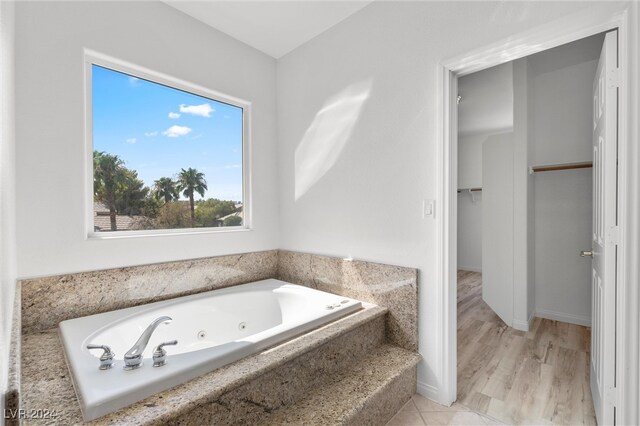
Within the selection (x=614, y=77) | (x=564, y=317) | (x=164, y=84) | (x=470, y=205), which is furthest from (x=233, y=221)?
(x=470, y=205)

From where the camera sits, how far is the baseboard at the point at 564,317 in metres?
2.96

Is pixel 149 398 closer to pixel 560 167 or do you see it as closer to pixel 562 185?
pixel 560 167

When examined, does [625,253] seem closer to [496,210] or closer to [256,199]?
[496,210]

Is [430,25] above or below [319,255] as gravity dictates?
above

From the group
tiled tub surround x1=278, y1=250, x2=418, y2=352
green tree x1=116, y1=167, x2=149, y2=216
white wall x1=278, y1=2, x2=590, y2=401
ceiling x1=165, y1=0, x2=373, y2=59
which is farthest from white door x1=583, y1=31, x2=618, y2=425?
green tree x1=116, y1=167, x2=149, y2=216

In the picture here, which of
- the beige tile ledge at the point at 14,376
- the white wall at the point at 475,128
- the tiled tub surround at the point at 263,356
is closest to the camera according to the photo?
the beige tile ledge at the point at 14,376

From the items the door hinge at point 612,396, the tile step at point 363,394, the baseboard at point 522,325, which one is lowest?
the baseboard at point 522,325

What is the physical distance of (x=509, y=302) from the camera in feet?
9.78

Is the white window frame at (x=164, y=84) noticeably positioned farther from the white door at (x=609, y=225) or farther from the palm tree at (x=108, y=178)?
the white door at (x=609, y=225)

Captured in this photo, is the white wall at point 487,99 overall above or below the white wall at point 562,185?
above

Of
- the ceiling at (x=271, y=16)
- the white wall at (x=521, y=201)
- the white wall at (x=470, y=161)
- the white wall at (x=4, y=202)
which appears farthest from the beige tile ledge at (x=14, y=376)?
the white wall at (x=470, y=161)

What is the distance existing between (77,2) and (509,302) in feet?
13.4

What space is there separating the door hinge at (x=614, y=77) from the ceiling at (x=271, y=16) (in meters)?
1.51

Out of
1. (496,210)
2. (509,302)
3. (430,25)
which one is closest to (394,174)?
(430,25)
